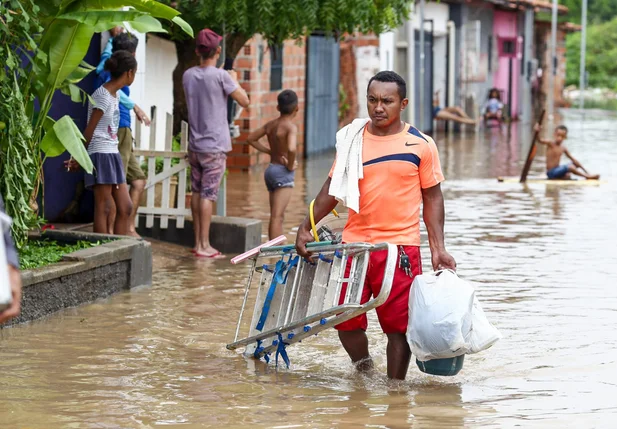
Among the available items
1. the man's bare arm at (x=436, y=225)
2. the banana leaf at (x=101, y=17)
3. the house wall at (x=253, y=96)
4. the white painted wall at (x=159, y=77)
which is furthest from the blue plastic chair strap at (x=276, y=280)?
the house wall at (x=253, y=96)

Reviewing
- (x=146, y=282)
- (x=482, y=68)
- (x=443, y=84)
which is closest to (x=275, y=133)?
(x=146, y=282)

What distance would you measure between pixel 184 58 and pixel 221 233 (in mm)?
3064

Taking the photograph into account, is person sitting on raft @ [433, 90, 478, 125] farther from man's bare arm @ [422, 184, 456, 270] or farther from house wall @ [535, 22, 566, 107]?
man's bare arm @ [422, 184, 456, 270]

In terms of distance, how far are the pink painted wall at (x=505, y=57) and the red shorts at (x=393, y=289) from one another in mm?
37333

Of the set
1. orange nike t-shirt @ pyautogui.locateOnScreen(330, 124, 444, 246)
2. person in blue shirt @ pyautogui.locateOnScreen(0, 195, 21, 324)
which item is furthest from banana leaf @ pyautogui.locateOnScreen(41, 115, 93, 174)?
person in blue shirt @ pyautogui.locateOnScreen(0, 195, 21, 324)

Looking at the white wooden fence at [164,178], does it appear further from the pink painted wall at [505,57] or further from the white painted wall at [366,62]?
the pink painted wall at [505,57]

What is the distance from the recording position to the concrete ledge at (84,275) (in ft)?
26.0

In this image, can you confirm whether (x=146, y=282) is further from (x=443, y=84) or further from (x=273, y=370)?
(x=443, y=84)

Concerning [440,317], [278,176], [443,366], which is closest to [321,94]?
[278,176]

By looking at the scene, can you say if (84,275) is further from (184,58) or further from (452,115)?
(452,115)

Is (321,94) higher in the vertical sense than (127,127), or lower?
higher

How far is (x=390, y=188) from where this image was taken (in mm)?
6328

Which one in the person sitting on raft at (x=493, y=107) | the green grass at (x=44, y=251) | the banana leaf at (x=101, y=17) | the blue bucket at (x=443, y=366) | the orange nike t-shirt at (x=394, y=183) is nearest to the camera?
the blue bucket at (x=443, y=366)

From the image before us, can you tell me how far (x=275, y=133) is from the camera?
10.8 m
